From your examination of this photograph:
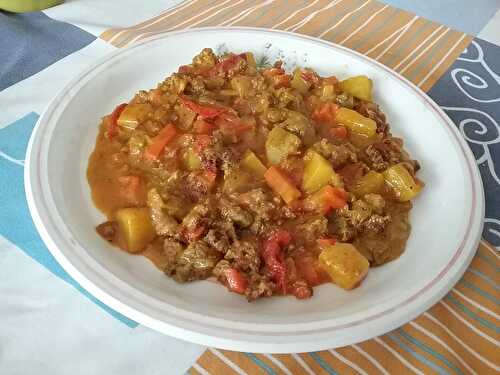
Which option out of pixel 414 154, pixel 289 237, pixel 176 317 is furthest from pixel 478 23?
pixel 176 317

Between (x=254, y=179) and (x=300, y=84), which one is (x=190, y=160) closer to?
(x=254, y=179)

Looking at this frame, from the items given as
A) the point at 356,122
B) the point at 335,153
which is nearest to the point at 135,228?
the point at 335,153

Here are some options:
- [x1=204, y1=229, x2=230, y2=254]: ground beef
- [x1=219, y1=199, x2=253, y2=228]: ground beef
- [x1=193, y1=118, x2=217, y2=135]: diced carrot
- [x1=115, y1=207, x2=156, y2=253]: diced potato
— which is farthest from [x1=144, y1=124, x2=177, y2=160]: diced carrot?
[x1=204, y1=229, x2=230, y2=254]: ground beef

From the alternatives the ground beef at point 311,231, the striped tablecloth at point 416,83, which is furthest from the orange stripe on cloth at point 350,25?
the ground beef at point 311,231

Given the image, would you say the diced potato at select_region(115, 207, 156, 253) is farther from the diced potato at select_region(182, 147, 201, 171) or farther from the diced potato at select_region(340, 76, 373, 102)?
the diced potato at select_region(340, 76, 373, 102)

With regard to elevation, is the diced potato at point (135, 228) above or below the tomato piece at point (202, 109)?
below

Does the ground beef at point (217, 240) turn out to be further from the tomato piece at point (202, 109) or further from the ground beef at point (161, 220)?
the tomato piece at point (202, 109)

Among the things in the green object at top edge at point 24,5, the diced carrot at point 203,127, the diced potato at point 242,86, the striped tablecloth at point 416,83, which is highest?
the green object at top edge at point 24,5
